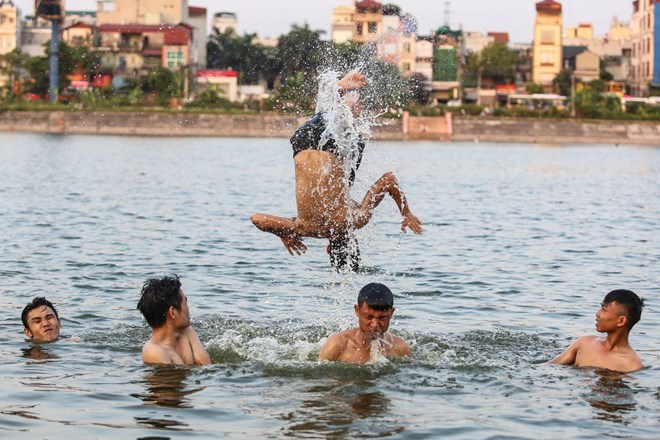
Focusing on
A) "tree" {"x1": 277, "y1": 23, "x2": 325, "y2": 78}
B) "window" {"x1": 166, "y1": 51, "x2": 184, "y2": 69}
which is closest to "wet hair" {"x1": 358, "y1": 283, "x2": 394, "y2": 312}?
"tree" {"x1": 277, "y1": 23, "x2": 325, "y2": 78}

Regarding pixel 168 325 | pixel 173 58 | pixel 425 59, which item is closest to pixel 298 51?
pixel 173 58

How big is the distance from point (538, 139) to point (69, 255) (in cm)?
7722

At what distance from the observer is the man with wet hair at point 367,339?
9.79 meters

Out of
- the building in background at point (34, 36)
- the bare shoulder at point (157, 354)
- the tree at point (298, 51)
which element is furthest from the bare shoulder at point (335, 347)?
the building in background at point (34, 36)

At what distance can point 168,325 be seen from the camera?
34.1 feet

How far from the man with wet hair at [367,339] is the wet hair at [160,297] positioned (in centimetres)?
151

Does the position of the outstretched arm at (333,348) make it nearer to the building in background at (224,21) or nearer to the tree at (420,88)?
the tree at (420,88)

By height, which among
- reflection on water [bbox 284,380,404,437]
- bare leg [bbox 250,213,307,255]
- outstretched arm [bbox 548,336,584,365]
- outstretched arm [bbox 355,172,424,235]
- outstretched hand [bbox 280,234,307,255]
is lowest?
reflection on water [bbox 284,380,404,437]

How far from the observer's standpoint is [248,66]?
12581 centimetres

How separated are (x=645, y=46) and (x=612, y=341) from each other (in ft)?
374

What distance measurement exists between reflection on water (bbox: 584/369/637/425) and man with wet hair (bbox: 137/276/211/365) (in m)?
3.45

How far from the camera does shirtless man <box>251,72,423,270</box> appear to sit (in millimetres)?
11102

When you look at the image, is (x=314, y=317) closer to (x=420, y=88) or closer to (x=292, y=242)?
(x=292, y=242)

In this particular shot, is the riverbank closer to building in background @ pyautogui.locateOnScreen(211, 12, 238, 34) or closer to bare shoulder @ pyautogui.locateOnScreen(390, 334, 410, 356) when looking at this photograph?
building in background @ pyautogui.locateOnScreen(211, 12, 238, 34)
